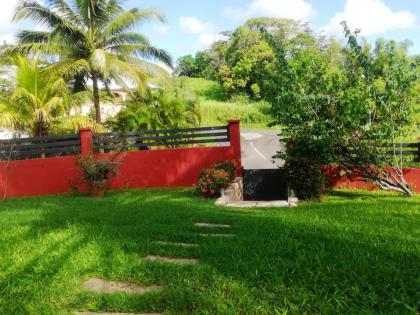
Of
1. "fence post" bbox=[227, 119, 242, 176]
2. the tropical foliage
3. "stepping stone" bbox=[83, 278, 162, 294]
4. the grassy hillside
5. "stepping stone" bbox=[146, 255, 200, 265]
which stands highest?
the grassy hillside

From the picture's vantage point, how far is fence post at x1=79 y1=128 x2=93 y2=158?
36.0ft

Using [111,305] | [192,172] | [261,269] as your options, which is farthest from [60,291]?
[192,172]

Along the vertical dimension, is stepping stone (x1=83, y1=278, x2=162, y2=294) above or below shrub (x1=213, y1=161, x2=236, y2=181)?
below

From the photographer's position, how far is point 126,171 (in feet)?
36.0

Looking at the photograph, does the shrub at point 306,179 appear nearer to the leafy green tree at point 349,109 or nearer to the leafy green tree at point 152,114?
the leafy green tree at point 349,109

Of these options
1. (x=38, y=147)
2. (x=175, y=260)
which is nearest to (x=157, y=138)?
(x=38, y=147)

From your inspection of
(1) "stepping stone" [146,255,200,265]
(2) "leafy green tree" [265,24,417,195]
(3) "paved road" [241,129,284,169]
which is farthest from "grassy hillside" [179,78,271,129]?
(1) "stepping stone" [146,255,200,265]

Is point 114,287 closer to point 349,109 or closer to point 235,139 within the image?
point 349,109

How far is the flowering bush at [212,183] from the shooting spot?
8.48 metres

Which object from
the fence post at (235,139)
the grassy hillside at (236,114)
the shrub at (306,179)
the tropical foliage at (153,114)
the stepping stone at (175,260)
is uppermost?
the grassy hillside at (236,114)

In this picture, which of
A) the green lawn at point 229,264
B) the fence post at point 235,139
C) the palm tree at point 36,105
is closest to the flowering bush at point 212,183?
the fence post at point 235,139

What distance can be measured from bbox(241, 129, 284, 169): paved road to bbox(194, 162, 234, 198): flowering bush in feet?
12.6

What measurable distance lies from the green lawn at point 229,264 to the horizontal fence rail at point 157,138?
528 cm

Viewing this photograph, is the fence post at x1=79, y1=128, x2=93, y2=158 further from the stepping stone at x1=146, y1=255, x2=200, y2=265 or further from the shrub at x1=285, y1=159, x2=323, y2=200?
the stepping stone at x1=146, y1=255, x2=200, y2=265
